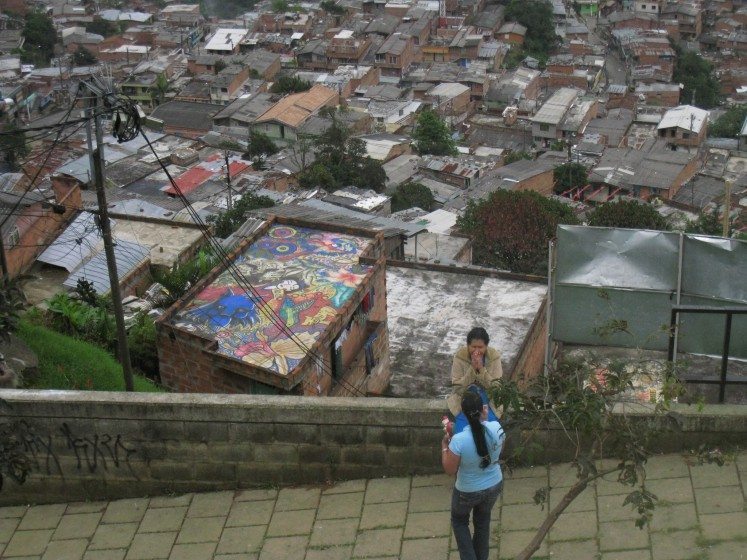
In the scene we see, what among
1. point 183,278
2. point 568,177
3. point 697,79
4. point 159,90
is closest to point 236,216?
point 183,278

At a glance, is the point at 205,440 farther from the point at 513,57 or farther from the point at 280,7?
the point at 280,7

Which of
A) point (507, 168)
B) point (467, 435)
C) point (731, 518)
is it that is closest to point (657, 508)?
point (731, 518)

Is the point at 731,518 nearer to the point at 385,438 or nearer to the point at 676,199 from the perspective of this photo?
the point at 385,438

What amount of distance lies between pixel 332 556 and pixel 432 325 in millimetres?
8119

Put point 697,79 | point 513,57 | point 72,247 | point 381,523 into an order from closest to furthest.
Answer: point 381,523 < point 72,247 < point 697,79 < point 513,57

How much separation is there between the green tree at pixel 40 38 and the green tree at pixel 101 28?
3.09 m

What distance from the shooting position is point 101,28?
58344mm

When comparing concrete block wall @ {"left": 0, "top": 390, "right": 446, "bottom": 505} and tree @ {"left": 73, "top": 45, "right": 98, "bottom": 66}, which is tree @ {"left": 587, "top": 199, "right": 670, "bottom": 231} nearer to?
concrete block wall @ {"left": 0, "top": 390, "right": 446, "bottom": 505}

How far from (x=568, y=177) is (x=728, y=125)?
12.4m

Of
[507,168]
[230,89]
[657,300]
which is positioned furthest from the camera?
[230,89]

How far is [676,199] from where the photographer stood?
35.1 metres

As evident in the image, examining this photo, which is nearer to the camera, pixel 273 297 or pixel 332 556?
pixel 332 556

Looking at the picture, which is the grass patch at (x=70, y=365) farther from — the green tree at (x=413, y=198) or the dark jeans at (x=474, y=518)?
the green tree at (x=413, y=198)

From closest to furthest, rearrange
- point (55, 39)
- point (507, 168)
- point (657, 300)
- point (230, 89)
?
1. point (657, 300)
2. point (507, 168)
3. point (230, 89)
4. point (55, 39)
